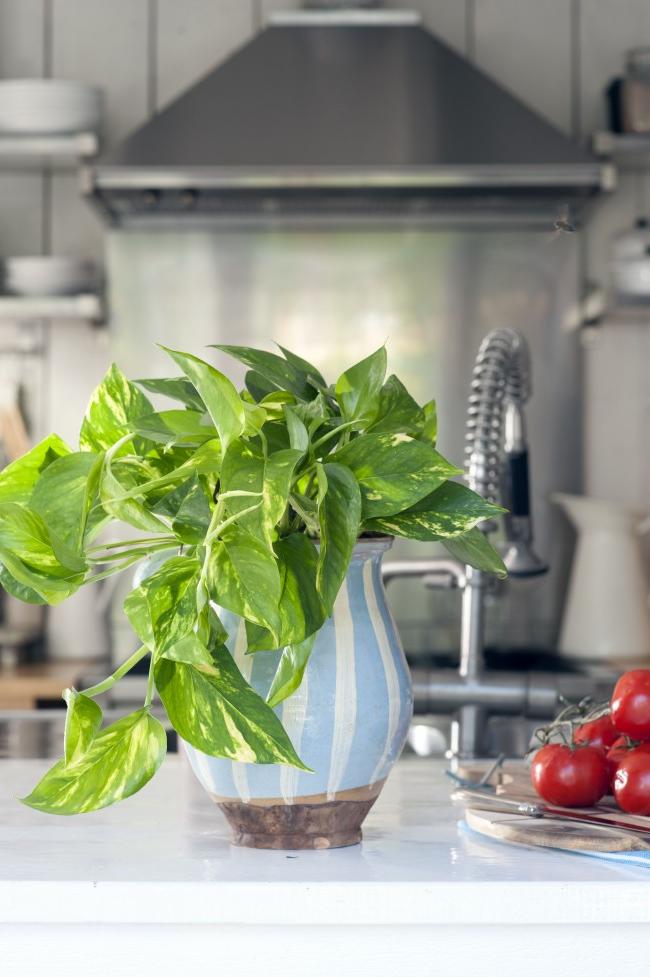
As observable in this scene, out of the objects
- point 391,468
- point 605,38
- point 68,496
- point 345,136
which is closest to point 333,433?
point 391,468

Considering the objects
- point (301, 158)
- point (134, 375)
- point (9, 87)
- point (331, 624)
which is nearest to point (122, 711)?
point (134, 375)

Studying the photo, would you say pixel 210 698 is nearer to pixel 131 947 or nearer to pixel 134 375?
pixel 131 947

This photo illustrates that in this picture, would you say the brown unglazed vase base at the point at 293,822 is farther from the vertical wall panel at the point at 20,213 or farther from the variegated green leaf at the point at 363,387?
the vertical wall panel at the point at 20,213

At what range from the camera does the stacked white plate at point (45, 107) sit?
2.56 m

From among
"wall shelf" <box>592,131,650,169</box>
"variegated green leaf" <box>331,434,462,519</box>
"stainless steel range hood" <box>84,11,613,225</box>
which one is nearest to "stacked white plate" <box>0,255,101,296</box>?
"stainless steel range hood" <box>84,11,613,225</box>

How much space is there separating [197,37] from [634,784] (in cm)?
235

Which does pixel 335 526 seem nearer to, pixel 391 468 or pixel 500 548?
pixel 391 468

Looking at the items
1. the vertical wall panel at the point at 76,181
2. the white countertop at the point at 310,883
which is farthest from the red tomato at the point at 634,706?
the vertical wall panel at the point at 76,181

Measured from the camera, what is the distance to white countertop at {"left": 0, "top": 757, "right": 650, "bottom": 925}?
2.23 feet

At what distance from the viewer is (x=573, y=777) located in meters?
0.85

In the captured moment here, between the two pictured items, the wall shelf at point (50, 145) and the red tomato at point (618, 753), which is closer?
the red tomato at point (618, 753)

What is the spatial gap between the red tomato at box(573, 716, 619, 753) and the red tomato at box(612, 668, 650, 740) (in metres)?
0.03

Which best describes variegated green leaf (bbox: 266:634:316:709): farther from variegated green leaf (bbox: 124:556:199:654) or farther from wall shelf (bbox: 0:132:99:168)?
wall shelf (bbox: 0:132:99:168)

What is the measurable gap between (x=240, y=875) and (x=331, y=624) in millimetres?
153
